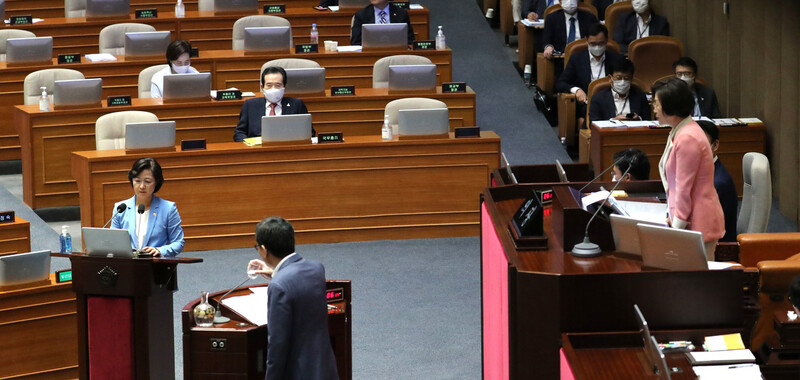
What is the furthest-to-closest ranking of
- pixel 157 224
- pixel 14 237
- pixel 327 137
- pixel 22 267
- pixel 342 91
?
pixel 342 91, pixel 327 137, pixel 14 237, pixel 157 224, pixel 22 267

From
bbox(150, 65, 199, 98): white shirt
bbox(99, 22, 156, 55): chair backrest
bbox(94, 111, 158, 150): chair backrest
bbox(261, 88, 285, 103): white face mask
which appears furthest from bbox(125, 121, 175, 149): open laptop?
bbox(99, 22, 156, 55): chair backrest

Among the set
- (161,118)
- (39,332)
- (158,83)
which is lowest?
(39,332)

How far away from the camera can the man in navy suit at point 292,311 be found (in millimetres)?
4043

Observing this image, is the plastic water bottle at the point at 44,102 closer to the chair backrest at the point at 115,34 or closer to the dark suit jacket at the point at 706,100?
the chair backrest at the point at 115,34

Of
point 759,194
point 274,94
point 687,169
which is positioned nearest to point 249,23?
point 274,94

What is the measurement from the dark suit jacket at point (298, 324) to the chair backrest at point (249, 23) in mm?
Result: 6011

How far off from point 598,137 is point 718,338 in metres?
4.68

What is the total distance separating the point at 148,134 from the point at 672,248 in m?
4.64

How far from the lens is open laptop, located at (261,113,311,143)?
780cm

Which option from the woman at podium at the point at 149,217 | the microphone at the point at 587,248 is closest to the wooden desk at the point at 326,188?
the woman at podium at the point at 149,217

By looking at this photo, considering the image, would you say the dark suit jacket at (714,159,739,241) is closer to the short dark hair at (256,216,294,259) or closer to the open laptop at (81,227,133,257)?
the short dark hair at (256,216,294,259)

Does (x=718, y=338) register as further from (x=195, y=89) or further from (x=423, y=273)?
(x=195, y=89)

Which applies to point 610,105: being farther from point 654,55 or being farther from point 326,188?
point 326,188

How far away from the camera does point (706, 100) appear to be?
29.1 ft
